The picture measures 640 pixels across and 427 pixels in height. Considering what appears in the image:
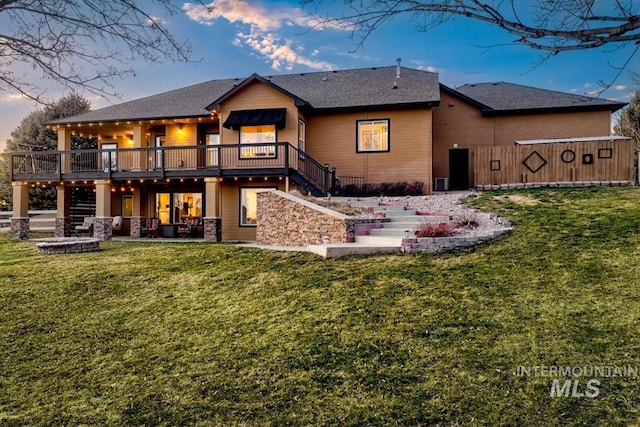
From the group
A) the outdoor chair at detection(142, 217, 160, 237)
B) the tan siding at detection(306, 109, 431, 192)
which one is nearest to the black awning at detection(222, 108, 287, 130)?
the tan siding at detection(306, 109, 431, 192)

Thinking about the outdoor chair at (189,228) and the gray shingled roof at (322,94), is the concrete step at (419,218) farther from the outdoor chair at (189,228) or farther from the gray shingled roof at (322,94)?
the outdoor chair at (189,228)

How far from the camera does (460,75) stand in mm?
24750

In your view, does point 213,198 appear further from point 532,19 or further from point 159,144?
point 532,19

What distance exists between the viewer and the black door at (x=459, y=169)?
63.7ft

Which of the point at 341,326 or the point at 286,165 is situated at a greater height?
the point at 286,165

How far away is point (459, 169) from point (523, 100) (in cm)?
450

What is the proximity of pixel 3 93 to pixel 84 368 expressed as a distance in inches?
154

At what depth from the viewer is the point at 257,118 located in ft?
54.2

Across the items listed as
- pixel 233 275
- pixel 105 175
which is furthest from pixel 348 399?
pixel 105 175

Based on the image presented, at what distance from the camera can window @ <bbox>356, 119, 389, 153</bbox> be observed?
685 inches

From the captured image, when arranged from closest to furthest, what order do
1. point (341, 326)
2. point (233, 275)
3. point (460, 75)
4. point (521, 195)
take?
point (341, 326), point (233, 275), point (521, 195), point (460, 75)

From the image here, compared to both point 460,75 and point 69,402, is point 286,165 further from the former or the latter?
point 460,75

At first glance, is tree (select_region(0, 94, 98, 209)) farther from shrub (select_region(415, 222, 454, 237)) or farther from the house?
shrub (select_region(415, 222, 454, 237))

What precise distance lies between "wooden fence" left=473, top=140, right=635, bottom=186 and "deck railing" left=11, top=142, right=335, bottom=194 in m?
6.53
